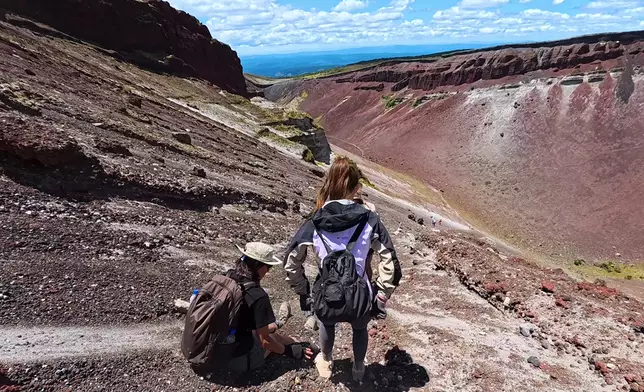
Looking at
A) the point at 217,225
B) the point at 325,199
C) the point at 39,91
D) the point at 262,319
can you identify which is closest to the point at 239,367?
the point at 262,319

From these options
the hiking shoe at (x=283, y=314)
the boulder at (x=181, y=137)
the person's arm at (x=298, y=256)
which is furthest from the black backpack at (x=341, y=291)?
the boulder at (x=181, y=137)

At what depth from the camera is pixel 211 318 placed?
5.20 m

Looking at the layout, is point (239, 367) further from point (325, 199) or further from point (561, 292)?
point (561, 292)

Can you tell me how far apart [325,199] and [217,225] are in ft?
23.6

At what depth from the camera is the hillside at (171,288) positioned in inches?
238

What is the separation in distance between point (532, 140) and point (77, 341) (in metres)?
48.1

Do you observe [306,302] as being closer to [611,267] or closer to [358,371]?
[358,371]

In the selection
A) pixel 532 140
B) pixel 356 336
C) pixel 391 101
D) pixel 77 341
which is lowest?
pixel 77 341

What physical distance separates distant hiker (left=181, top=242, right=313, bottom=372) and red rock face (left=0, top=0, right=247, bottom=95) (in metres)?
41.1

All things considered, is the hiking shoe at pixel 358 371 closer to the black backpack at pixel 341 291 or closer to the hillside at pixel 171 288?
the hillside at pixel 171 288

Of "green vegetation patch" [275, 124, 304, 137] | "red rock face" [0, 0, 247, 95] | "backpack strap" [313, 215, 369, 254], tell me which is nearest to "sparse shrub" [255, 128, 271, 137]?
"green vegetation patch" [275, 124, 304, 137]

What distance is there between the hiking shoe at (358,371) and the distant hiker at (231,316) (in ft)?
4.23

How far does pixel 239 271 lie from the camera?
18.2 ft

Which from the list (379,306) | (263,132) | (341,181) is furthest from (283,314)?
(263,132)
